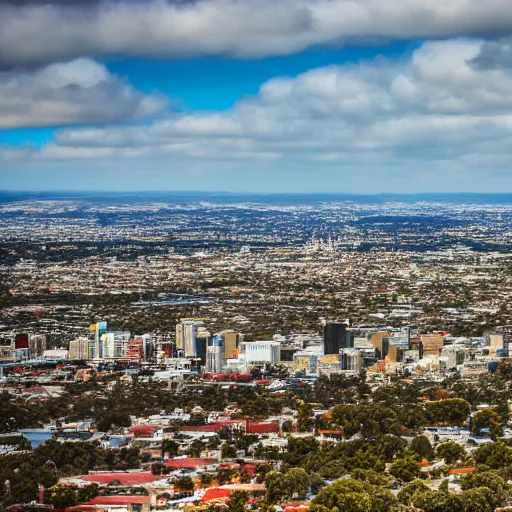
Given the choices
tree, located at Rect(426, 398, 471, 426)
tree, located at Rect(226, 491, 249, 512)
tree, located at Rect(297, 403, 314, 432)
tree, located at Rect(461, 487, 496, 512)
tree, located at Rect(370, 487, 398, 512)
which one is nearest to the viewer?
tree, located at Rect(461, 487, 496, 512)

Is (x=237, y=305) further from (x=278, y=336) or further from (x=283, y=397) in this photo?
(x=283, y=397)

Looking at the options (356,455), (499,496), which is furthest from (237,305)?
(499,496)

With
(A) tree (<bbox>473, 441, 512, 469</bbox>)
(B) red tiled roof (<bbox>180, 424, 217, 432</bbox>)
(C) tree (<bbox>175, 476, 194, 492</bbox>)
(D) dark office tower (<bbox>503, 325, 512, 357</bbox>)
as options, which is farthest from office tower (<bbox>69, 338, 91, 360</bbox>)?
Result: (A) tree (<bbox>473, 441, 512, 469</bbox>)

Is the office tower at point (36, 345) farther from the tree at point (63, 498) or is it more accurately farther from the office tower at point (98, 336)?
the tree at point (63, 498)

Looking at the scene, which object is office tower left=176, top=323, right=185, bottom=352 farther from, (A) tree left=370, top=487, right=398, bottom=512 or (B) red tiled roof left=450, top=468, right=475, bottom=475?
(A) tree left=370, top=487, right=398, bottom=512

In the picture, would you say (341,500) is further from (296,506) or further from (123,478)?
(123,478)

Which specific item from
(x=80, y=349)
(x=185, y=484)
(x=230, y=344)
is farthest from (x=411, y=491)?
(x=80, y=349)

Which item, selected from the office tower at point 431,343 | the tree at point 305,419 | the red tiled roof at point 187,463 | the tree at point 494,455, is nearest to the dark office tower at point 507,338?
the office tower at point 431,343
